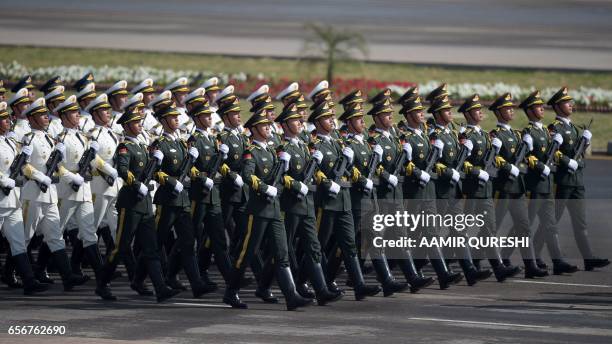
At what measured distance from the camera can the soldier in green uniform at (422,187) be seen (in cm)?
1619

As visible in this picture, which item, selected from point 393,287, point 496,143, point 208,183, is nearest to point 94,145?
point 208,183

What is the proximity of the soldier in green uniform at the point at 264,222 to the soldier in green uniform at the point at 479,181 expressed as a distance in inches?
109

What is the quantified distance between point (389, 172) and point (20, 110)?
3.80 metres

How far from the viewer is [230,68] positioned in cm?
3844

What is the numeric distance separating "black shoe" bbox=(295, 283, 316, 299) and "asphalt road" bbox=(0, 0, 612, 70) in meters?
24.6

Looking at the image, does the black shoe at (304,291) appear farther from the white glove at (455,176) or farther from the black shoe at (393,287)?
the white glove at (455,176)

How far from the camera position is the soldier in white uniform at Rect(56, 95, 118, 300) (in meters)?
15.9

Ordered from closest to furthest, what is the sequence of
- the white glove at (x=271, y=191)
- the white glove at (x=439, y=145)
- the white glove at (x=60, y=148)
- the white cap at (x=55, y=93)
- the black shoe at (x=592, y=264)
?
the white glove at (x=271, y=191) → the white glove at (x=60, y=148) → the white glove at (x=439, y=145) → the white cap at (x=55, y=93) → the black shoe at (x=592, y=264)

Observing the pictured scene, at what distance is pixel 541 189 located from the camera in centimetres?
1759

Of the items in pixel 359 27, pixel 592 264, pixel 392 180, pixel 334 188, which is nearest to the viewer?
pixel 334 188

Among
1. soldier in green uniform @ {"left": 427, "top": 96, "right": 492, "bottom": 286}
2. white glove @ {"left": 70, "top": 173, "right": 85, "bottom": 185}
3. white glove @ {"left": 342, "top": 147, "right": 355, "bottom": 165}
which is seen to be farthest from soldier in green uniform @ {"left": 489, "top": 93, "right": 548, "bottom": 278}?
white glove @ {"left": 70, "top": 173, "right": 85, "bottom": 185}

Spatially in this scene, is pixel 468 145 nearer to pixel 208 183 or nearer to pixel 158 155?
pixel 208 183

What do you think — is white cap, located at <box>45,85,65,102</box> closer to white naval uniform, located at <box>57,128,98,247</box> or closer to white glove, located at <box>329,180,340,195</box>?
white naval uniform, located at <box>57,128,98,247</box>

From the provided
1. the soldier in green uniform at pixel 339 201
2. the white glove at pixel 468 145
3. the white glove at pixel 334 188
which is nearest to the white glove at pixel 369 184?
the soldier in green uniform at pixel 339 201
